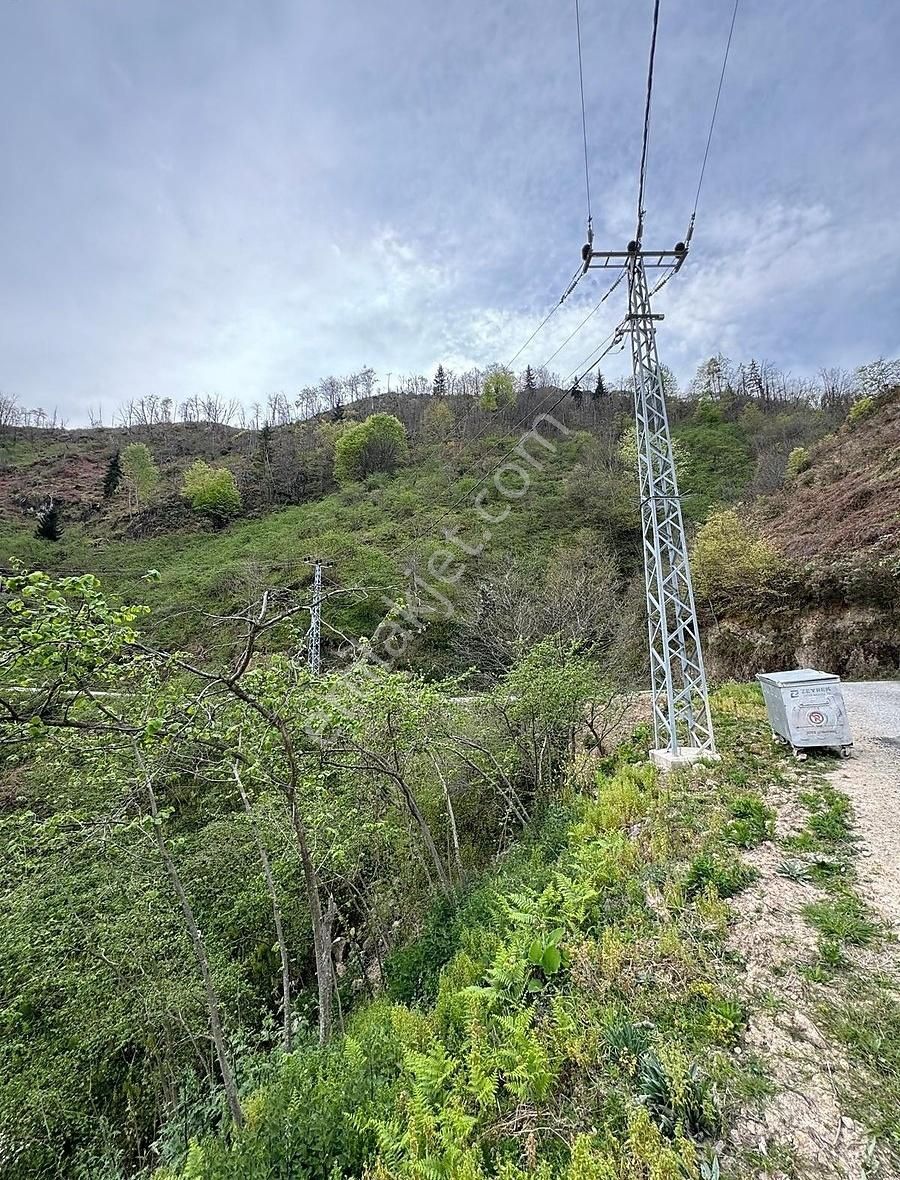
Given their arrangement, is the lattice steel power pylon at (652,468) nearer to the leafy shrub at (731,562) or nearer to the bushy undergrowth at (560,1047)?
the bushy undergrowth at (560,1047)

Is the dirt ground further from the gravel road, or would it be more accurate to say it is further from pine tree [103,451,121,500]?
pine tree [103,451,121,500]

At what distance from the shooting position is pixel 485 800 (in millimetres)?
9281

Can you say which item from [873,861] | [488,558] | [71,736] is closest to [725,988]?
[873,861]

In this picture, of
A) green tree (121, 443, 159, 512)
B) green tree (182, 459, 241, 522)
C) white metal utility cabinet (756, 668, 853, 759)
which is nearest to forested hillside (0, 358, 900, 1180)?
white metal utility cabinet (756, 668, 853, 759)

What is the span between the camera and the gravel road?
12.2 ft

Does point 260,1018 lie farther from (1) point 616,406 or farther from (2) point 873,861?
(1) point 616,406

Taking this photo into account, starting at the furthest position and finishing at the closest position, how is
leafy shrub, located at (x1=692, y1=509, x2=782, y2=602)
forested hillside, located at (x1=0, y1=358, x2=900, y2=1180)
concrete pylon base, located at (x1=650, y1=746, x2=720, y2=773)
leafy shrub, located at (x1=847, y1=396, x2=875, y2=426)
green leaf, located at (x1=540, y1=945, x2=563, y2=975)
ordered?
leafy shrub, located at (x1=847, y1=396, x2=875, y2=426) < leafy shrub, located at (x1=692, y1=509, x2=782, y2=602) < concrete pylon base, located at (x1=650, y1=746, x2=720, y2=773) < green leaf, located at (x1=540, y1=945, x2=563, y2=975) < forested hillside, located at (x1=0, y1=358, x2=900, y2=1180)

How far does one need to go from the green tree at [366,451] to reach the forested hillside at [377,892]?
23.6 metres

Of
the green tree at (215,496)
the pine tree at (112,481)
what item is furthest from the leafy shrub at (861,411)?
the pine tree at (112,481)

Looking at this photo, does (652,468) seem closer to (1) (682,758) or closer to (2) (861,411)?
(1) (682,758)

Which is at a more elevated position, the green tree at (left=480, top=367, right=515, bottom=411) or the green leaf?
the green tree at (left=480, top=367, right=515, bottom=411)

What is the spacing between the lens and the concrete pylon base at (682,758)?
6559 mm

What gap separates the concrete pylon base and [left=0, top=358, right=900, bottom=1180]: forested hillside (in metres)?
0.21

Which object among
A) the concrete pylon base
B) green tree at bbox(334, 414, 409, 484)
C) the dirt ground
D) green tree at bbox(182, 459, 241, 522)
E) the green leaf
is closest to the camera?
the dirt ground
